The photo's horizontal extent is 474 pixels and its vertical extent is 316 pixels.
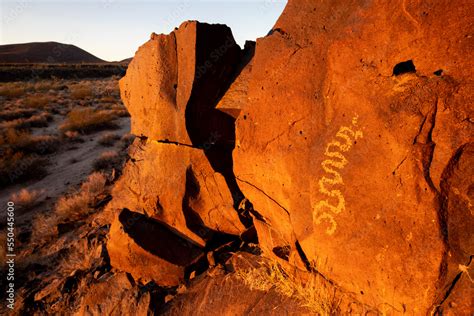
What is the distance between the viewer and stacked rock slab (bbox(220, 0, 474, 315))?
2.18 metres

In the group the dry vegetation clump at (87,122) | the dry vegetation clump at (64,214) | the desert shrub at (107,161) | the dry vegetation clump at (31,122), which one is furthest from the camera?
the dry vegetation clump at (87,122)

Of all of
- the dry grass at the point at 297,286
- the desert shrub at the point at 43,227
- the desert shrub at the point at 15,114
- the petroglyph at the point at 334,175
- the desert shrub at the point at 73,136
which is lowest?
the desert shrub at the point at 43,227

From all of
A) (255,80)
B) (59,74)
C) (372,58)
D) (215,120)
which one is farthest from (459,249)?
(59,74)

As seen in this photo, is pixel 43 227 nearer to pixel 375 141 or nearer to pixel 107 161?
pixel 107 161

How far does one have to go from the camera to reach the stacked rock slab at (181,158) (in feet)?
13.3

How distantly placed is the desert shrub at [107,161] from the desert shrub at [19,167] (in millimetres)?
1641

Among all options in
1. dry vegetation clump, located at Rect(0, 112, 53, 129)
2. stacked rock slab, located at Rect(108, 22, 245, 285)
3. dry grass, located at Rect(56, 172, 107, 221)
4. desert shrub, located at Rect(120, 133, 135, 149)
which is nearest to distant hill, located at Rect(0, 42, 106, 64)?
dry vegetation clump, located at Rect(0, 112, 53, 129)

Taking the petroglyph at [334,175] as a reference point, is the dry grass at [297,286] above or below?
below

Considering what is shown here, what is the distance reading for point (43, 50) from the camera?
74188 millimetres

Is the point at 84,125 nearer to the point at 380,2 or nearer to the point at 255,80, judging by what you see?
the point at 255,80

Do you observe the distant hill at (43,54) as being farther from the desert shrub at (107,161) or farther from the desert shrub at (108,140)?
the desert shrub at (107,161)

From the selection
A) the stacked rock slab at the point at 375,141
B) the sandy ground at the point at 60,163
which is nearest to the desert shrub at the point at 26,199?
the sandy ground at the point at 60,163

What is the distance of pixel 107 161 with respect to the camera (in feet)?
33.8

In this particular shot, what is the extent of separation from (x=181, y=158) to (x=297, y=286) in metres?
2.13
